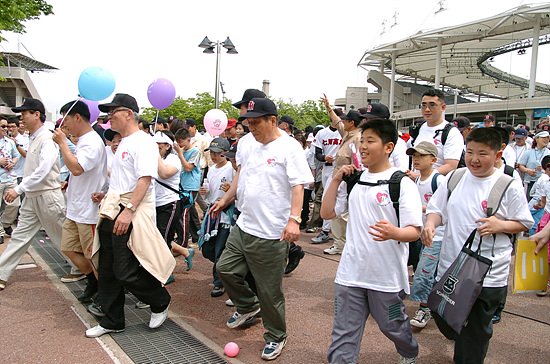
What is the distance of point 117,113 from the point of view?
13.6 ft

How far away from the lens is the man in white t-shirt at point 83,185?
4.55 m

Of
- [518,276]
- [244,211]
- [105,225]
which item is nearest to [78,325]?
[105,225]

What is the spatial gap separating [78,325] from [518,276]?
3931mm

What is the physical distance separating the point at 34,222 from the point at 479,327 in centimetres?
501

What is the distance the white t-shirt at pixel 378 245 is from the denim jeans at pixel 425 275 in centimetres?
136

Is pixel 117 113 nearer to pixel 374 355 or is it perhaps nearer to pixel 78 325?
pixel 78 325

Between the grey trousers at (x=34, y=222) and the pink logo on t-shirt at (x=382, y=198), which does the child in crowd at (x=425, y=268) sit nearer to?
the pink logo on t-shirt at (x=382, y=198)

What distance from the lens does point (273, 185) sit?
374 centimetres

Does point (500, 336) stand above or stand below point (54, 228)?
below

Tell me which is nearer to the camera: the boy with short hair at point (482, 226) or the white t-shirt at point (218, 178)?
the boy with short hair at point (482, 226)

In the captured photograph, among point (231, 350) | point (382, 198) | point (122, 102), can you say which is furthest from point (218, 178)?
point (382, 198)

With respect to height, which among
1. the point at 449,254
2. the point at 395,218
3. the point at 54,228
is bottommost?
the point at 54,228

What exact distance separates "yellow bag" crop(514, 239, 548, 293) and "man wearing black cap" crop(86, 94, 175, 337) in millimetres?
2945

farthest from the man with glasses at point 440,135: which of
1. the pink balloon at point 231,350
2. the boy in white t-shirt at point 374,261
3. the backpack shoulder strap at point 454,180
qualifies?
the pink balloon at point 231,350
